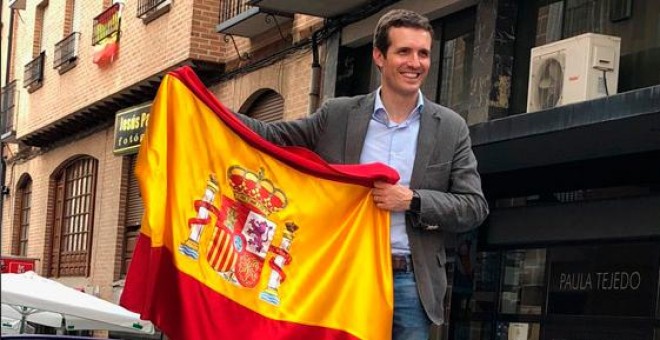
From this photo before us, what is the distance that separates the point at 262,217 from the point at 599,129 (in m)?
4.59

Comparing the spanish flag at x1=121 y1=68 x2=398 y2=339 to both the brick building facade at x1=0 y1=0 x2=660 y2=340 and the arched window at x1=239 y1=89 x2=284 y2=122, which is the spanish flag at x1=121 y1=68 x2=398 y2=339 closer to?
the brick building facade at x1=0 y1=0 x2=660 y2=340

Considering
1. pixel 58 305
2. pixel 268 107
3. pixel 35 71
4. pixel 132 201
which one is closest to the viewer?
pixel 58 305

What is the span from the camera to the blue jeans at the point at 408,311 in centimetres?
364

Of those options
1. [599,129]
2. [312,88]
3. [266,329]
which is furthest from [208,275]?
[312,88]

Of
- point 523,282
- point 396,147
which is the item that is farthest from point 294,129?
point 523,282

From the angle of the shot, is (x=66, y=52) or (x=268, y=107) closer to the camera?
(x=268, y=107)

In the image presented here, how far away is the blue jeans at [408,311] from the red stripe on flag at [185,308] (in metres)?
0.18

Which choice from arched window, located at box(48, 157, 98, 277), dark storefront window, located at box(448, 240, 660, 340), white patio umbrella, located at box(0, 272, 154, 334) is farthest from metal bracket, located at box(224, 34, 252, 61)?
arched window, located at box(48, 157, 98, 277)

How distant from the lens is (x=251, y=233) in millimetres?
3779

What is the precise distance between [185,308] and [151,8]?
14.2m

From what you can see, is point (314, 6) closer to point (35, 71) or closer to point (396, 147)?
point (396, 147)

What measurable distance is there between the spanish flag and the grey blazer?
0.11 metres

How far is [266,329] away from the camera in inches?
146

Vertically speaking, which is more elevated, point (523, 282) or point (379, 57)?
point (379, 57)
